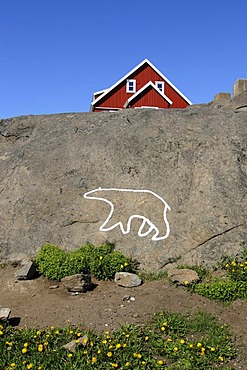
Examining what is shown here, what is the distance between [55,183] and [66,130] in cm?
152

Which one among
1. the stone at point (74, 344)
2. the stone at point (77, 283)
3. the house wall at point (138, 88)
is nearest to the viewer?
the stone at point (74, 344)

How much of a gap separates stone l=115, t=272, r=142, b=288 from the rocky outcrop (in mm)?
558

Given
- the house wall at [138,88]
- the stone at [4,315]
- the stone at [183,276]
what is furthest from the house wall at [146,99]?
the stone at [4,315]

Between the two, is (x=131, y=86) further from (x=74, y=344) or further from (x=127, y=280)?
(x=74, y=344)

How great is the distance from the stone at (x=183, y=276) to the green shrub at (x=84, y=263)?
2.61 feet

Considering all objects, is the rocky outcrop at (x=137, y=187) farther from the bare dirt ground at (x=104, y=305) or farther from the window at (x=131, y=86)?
the window at (x=131, y=86)

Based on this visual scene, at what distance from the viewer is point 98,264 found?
275 inches

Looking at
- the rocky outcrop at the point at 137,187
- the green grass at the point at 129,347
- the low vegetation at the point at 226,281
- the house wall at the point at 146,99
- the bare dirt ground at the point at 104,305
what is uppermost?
the house wall at the point at 146,99

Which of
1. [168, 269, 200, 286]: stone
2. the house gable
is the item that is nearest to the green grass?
[168, 269, 200, 286]: stone

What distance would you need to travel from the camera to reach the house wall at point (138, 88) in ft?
94.8

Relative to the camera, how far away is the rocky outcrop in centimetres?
755

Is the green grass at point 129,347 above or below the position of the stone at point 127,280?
below

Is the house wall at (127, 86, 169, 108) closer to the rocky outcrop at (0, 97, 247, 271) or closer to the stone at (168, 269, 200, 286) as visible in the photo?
the rocky outcrop at (0, 97, 247, 271)

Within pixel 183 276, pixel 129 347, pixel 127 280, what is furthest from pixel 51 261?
pixel 129 347
